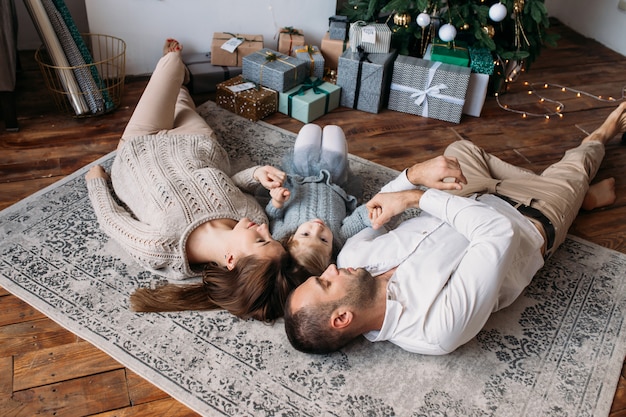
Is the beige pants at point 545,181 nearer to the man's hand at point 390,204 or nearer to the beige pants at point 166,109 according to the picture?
the man's hand at point 390,204

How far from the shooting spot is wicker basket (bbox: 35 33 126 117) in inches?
96.7

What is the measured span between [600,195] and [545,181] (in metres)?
0.35

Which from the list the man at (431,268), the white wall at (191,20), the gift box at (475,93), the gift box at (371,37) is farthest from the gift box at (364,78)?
the man at (431,268)

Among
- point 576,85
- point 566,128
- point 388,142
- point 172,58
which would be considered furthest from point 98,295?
point 576,85

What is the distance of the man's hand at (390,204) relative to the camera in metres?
1.63

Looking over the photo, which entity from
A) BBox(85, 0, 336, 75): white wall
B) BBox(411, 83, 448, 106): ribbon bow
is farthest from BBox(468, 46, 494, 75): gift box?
BBox(85, 0, 336, 75): white wall

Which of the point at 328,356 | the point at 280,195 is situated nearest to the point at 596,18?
the point at 280,195

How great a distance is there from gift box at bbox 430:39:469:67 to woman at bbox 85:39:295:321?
1.24 meters

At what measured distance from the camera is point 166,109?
7.15 feet

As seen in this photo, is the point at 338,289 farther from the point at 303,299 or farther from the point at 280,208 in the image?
the point at 280,208

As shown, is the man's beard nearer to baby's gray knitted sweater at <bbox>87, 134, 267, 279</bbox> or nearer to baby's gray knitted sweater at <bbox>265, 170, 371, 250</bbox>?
baby's gray knitted sweater at <bbox>265, 170, 371, 250</bbox>

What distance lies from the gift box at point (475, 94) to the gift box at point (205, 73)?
3.76ft

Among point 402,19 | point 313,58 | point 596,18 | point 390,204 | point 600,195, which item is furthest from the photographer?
point 596,18

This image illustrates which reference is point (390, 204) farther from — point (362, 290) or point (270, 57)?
point (270, 57)
